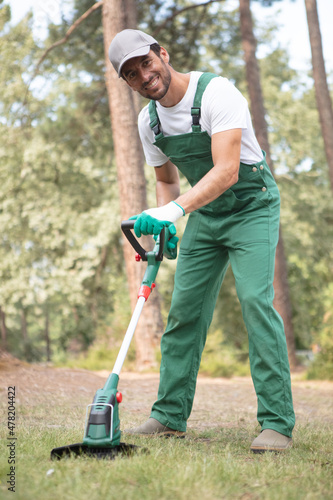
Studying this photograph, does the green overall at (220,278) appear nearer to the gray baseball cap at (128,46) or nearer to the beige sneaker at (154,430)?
the beige sneaker at (154,430)

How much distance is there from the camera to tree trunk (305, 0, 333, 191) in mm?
10781

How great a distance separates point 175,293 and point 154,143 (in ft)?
2.88

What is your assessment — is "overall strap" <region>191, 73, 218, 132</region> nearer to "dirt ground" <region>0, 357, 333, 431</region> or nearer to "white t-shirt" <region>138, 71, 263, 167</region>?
"white t-shirt" <region>138, 71, 263, 167</region>

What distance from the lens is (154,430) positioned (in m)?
3.17

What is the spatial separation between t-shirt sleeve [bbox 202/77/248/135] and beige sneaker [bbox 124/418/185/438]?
164cm

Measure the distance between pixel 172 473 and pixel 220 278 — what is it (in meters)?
1.52

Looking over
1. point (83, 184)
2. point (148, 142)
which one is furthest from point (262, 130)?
point (148, 142)

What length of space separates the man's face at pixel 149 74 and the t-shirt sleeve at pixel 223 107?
0.75 feet

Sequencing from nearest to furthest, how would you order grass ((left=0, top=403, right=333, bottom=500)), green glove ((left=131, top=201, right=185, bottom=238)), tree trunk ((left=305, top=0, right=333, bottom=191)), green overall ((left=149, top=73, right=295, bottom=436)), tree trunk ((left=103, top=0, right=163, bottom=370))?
1. grass ((left=0, top=403, right=333, bottom=500))
2. green glove ((left=131, top=201, right=185, bottom=238))
3. green overall ((left=149, top=73, right=295, bottom=436))
4. tree trunk ((left=103, top=0, right=163, bottom=370))
5. tree trunk ((left=305, top=0, right=333, bottom=191))

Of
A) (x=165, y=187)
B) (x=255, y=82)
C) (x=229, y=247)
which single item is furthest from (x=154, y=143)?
(x=255, y=82)

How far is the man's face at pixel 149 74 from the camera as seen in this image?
287 cm

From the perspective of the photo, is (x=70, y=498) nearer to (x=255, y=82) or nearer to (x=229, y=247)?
(x=229, y=247)

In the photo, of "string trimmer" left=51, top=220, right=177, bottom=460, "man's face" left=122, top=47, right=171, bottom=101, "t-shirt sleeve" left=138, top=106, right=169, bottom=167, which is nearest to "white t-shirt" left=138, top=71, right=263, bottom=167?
"t-shirt sleeve" left=138, top=106, right=169, bottom=167

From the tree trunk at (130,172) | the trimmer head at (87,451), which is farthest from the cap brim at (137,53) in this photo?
the tree trunk at (130,172)
